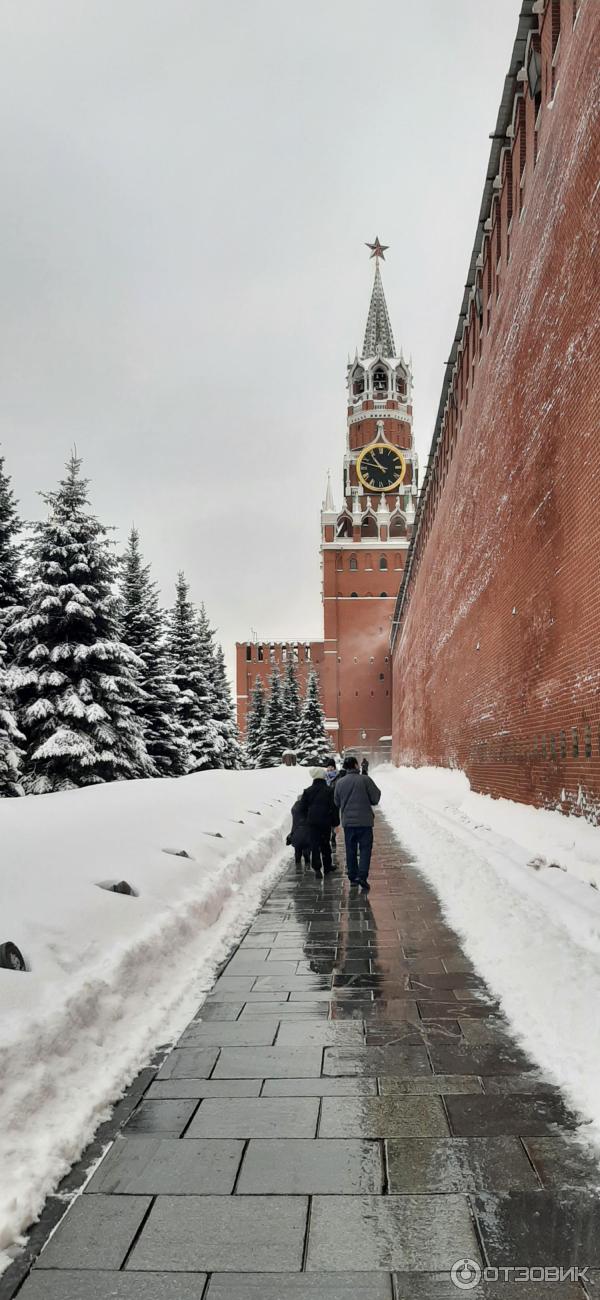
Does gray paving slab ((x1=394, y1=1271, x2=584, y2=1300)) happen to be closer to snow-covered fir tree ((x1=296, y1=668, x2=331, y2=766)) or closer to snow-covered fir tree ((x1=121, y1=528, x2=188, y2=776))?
snow-covered fir tree ((x1=121, y1=528, x2=188, y2=776))

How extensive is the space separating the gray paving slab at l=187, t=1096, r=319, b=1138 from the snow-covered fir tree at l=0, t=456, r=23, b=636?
19.7 m

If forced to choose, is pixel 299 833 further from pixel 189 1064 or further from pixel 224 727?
pixel 224 727

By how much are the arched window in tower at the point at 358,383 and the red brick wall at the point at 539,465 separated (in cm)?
7747

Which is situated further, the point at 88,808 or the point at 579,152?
the point at 88,808

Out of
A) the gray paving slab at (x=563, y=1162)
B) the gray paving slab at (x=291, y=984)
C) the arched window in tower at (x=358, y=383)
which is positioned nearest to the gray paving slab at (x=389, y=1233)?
the gray paving slab at (x=563, y=1162)

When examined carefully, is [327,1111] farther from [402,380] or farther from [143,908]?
[402,380]

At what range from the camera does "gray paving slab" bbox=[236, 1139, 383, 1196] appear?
9.71 ft

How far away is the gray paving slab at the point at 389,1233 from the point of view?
2.52 m

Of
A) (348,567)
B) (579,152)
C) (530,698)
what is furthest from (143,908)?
(348,567)

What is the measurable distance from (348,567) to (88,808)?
242 ft

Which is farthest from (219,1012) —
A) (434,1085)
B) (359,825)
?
(359,825)

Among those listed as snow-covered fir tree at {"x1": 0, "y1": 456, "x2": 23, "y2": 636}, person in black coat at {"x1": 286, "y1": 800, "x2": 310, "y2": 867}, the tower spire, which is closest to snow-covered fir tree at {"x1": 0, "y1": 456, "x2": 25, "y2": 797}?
snow-covered fir tree at {"x1": 0, "y1": 456, "x2": 23, "y2": 636}

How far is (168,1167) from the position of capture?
3.13 meters

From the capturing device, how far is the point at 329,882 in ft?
34.0
